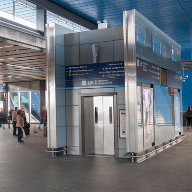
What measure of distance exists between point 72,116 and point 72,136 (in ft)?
2.24

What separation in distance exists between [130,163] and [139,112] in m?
1.52

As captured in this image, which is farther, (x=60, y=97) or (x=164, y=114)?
(x=164, y=114)

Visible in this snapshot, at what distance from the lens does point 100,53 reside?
9750 mm

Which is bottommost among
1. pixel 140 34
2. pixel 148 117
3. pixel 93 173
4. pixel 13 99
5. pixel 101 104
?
pixel 93 173

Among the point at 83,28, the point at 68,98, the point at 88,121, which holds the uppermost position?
the point at 83,28

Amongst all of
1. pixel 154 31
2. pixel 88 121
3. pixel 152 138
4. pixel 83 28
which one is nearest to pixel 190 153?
pixel 152 138

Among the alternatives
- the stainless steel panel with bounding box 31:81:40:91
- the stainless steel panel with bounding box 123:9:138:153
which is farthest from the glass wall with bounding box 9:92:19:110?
the stainless steel panel with bounding box 123:9:138:153

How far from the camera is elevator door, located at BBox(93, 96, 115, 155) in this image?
10094 mm

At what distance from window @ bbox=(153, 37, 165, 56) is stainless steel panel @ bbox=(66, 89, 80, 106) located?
10.5ft

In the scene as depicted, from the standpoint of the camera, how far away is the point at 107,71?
9594 millimetres

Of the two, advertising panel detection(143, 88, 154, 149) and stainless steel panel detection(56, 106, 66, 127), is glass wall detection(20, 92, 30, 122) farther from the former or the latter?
advertising panel detection(143, 88, 154, 149)

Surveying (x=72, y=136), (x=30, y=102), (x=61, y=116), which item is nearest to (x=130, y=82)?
(x=61, y=116)

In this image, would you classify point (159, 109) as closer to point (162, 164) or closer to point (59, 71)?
point (162, 164)

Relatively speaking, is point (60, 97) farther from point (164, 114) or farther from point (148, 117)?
point (164, 114)
